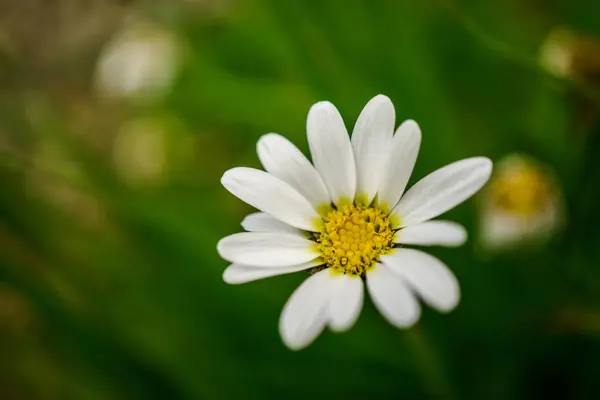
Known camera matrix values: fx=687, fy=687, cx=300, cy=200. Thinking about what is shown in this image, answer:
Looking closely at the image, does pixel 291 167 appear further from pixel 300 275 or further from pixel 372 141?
pixel 300 275

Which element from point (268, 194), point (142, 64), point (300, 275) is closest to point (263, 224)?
point (268, 194)

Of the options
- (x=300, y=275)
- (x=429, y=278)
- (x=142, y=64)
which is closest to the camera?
(x=429, y=278)

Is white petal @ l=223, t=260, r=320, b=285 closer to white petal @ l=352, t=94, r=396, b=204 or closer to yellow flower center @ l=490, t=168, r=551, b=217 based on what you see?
white petal @ l=352, t=94, r=396, b=204

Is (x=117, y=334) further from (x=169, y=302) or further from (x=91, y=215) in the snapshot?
(x=91, y=215)

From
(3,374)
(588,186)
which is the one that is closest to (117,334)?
(3,374)

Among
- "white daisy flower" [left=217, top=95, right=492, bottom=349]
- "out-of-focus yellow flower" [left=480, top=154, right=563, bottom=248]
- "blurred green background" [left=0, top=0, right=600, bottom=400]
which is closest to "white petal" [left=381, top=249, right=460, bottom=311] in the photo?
"white daisy flower" [left=217, top=95, right=492, bottom=349]
